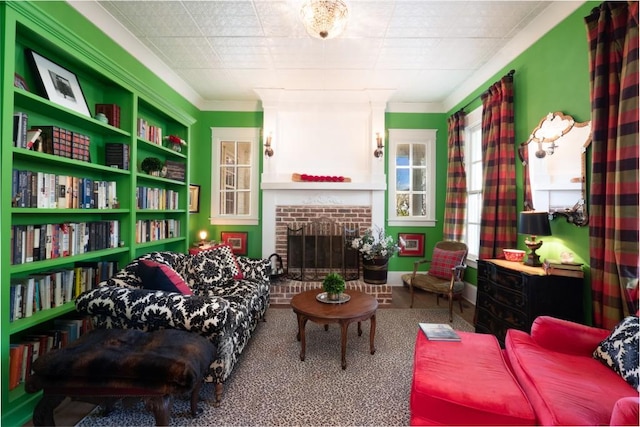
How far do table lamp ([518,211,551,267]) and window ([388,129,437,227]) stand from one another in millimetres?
2040

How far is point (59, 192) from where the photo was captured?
1982mm

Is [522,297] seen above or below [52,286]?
below

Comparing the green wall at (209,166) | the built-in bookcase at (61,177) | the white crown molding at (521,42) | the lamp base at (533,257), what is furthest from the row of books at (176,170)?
the white crown molding at (521,42)

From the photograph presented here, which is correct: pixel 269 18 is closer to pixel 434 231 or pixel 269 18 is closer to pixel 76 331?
pixel 76 331

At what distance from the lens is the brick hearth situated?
357cm

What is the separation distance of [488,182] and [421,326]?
1989 millimetres

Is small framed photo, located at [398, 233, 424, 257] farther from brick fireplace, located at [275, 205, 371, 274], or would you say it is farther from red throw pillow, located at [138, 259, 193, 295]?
red throw pillow, located at [138, 259, 193, 295]

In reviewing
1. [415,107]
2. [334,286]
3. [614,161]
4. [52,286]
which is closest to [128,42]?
[52,286]

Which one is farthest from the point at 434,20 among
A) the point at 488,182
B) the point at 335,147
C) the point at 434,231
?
the point at 434,231

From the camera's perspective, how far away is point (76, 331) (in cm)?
203

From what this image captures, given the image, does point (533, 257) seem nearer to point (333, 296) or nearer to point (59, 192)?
point (333, 296)

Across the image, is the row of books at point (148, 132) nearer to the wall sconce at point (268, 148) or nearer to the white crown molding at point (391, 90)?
the white crown molding at point (391, 90)

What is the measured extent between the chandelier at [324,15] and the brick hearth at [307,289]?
2861 millimetres

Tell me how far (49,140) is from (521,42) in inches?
169
